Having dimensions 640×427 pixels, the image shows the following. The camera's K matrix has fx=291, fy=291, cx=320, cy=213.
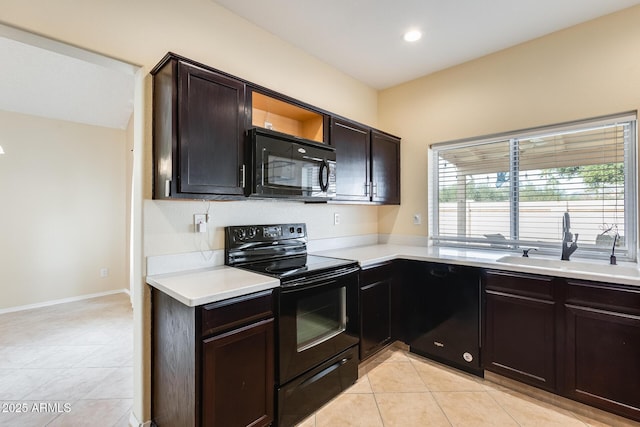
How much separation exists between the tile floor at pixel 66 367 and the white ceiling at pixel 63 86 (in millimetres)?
2249

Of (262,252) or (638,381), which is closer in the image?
(638,381)

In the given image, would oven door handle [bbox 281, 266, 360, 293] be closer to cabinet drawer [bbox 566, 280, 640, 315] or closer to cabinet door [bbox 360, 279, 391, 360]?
cabinet door [bbox 360, 279, 391, 360]

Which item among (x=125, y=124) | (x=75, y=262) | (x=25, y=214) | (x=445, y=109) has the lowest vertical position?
(x=75, y=262)

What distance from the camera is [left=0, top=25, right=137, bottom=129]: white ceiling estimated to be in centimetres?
261

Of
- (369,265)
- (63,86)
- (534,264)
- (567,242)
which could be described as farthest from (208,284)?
(63,86)

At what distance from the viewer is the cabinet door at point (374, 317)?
93.7 inches

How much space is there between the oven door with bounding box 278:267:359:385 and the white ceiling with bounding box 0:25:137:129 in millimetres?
1736

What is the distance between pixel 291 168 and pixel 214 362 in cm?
128

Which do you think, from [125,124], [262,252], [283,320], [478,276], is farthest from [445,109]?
[125,124]

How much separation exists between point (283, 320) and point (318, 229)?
1.28 meters

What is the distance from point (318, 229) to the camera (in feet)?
9.45

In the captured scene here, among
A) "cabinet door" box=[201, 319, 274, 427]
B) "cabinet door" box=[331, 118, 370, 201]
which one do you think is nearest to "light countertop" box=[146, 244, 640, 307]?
"cabinet door" box=[201, 319, 274, 427]

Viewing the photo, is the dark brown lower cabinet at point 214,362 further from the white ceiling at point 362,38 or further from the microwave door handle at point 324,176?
the white ceiling at point 362,38

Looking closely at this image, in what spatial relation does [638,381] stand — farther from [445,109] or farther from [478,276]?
[445,109]
